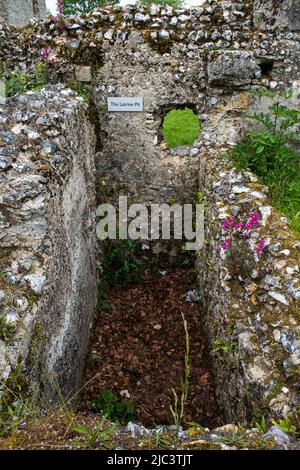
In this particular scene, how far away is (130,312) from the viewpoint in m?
5.08

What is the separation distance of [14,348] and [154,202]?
3.65m

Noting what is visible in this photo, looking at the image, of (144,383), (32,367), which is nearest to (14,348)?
(32,367)

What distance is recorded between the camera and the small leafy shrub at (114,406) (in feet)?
12.1

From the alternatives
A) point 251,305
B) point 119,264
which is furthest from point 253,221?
point 119,264

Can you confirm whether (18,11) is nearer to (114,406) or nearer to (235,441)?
(114,406)

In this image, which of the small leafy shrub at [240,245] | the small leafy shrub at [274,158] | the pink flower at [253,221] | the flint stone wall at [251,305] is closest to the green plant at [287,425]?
the flint stone wall at [251,305]

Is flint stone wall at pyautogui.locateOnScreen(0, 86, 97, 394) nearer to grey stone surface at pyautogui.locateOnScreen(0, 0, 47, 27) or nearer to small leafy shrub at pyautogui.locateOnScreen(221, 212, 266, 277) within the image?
small leafy shrub at pyautogui.locateOnScreen(221, 212, 266, 277)

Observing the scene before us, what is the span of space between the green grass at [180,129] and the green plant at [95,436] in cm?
610

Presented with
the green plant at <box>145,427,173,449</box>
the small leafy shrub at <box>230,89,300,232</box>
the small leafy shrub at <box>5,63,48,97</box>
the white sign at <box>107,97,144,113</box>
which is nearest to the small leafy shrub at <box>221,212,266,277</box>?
the small leafy shrub at <box>230,89,300,232</box>

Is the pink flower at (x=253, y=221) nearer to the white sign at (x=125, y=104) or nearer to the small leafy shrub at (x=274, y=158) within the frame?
the small leafy shrub at (x=274, y=158)

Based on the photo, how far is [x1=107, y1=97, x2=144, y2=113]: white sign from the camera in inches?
201

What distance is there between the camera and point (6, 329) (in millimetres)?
2307

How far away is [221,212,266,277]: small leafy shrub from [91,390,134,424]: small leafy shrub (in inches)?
66.3

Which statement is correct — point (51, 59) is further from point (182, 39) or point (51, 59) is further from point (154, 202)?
point (154, 202)
